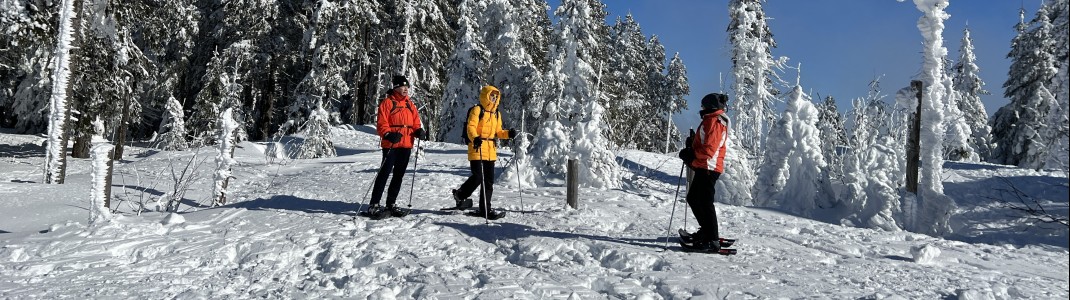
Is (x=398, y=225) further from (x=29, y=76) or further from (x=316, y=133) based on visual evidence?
(x=29, y=76)

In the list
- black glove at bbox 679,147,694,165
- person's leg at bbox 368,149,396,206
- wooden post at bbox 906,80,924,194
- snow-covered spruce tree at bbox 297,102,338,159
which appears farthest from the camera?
snow-covered spruce tree at bbox 297,102,338,159

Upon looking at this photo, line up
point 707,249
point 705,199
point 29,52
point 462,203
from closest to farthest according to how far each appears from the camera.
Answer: point 705,199 → point 707,249 → point 462,203 → point 29,52

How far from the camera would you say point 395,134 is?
7.48 m

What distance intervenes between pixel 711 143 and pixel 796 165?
7.29 meters

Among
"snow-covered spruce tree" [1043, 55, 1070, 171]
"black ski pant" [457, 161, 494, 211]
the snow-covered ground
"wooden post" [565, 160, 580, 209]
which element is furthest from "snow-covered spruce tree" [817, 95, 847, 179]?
"black ski pant" [457, 161, 494, 211]

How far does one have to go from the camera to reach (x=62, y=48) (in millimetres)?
12898

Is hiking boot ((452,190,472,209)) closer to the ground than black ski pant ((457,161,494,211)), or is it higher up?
closer to the ground

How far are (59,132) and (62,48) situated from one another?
183 centimetres

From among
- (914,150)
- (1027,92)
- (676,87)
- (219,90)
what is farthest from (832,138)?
(676,87)

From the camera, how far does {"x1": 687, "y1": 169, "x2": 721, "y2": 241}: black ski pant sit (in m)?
6.24

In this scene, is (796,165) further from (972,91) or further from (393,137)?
(972,91)

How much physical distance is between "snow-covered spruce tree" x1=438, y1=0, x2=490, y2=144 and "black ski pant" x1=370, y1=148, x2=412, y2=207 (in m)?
22.0

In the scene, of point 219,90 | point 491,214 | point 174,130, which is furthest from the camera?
point 219,90

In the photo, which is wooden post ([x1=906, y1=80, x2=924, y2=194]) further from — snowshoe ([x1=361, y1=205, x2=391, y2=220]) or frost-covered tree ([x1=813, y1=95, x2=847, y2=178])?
snowshoe ([x1=361, y1=205, x2=391, y2=220])
